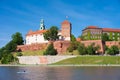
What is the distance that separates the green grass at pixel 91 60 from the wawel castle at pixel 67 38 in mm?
9093

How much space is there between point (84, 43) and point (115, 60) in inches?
648

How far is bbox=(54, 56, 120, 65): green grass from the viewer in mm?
64600

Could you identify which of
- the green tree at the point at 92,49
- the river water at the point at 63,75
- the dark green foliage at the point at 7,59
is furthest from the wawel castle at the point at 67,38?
the river water at the point at 63,75

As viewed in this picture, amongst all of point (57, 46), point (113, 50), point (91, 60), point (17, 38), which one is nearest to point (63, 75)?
point (91, 60)

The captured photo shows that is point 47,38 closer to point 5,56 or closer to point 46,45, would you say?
point 46,45

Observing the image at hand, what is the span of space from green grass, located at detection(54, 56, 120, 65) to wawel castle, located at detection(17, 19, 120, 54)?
9093 mm

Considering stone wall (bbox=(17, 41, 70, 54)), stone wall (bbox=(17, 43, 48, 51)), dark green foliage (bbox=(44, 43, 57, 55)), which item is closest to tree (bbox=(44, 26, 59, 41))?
stone wall (bbox=(17, 43, 48, 51))

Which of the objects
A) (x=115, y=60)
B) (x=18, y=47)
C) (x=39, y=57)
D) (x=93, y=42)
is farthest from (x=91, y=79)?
(x=18, y=47)

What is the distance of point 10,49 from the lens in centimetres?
8625

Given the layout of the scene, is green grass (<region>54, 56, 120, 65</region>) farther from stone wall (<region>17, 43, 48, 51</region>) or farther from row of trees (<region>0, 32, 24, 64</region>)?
stone wall (<region>17, 43, 48, 51</region>)

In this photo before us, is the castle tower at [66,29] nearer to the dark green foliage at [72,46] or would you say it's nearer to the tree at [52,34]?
the tree at [52,34]

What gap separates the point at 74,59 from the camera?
221 feet

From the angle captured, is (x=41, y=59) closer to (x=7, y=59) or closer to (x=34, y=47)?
(x=7, y=59)

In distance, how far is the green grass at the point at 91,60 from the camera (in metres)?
64.6
